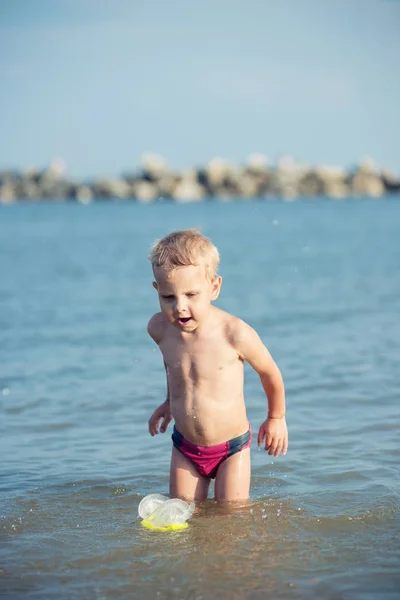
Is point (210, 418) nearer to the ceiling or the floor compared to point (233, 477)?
nearer to the ceiling

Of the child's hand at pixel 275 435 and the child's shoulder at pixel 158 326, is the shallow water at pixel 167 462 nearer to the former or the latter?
the child's hand at pixel 275 435

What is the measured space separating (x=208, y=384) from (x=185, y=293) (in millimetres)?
493

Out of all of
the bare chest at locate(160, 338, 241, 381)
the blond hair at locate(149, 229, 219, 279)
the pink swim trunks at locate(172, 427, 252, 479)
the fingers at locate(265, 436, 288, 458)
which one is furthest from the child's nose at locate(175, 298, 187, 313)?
the fingers at locate(265, 436, 288, 458)

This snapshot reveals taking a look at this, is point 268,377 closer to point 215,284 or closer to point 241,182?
point 215,284

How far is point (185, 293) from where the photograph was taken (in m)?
3.92

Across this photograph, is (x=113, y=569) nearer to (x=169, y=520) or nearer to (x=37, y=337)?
(x=169, y=520)

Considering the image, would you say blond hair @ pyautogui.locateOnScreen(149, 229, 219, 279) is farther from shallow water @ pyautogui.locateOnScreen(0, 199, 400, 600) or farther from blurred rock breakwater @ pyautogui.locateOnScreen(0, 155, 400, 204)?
blurred rock breakwater @ pyautogui.locateOnScreen(0, 155, 400, 204)

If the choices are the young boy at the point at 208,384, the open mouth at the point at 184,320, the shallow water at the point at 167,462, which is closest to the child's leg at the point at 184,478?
the young boy at the point at 208,384

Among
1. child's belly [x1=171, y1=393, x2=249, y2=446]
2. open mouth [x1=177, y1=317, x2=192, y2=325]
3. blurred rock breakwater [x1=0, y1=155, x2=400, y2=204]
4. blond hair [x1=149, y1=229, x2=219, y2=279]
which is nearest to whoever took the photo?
blond hair [x1=149, y1=229, x2=219, y2=279]

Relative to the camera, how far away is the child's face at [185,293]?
3.89 m

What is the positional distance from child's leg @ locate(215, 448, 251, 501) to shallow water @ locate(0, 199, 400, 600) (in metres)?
0.09

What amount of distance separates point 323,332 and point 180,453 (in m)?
5.92

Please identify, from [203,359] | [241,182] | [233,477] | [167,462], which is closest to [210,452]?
[233,477]

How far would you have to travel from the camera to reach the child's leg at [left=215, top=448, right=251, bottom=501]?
4168 mm
